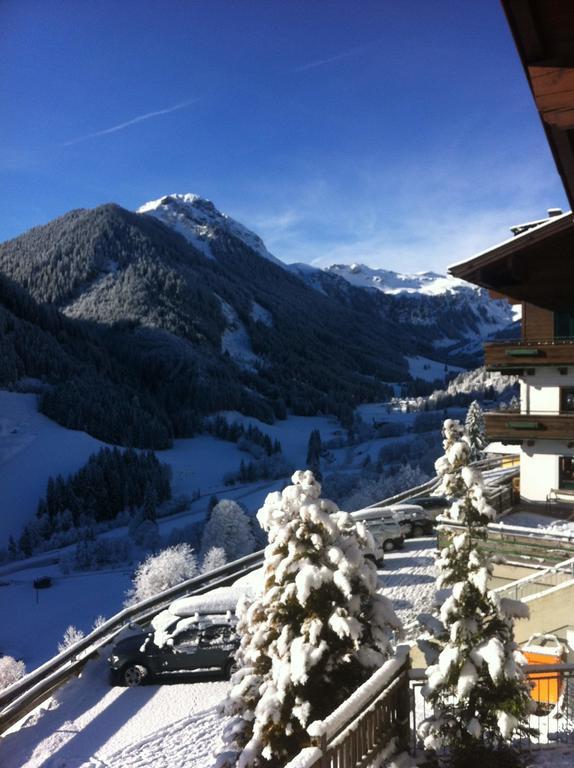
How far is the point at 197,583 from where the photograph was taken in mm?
18328

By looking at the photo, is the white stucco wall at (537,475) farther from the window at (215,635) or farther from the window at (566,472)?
the window at (215,635)

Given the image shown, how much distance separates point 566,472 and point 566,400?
2.51 metres

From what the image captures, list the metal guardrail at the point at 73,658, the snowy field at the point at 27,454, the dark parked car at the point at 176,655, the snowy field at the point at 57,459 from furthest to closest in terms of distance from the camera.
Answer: the snowy field at the point at 57,459 → the snowy field at the point at 27,454 → the dark parked car at the point at 176,655 → the metal guardrail at the point at 73,658

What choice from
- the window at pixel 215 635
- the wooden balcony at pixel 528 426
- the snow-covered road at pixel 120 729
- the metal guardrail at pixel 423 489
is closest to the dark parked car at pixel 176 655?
the window at pixel 215 635

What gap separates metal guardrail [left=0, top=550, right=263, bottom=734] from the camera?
11.6m

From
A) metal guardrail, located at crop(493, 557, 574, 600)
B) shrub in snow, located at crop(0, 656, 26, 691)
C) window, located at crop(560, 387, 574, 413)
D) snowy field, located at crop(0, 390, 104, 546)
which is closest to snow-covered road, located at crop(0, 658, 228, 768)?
metal guardrail, located at crop(493, 557, 574, 600)

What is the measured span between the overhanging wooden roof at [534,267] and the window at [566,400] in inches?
114

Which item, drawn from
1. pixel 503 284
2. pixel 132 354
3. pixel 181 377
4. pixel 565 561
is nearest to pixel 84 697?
pixel 565 561

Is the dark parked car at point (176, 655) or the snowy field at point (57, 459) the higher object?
the dark parked car at point (176, 655)

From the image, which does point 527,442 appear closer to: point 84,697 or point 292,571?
point 292,571

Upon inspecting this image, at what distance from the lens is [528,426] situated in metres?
18.0

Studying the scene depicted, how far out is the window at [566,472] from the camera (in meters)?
18.5

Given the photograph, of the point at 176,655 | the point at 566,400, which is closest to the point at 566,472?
the point at 566,400

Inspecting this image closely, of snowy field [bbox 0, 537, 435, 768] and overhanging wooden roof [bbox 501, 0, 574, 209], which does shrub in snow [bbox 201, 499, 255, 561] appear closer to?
snowy field [bbox 0, 537, 435, 768]
